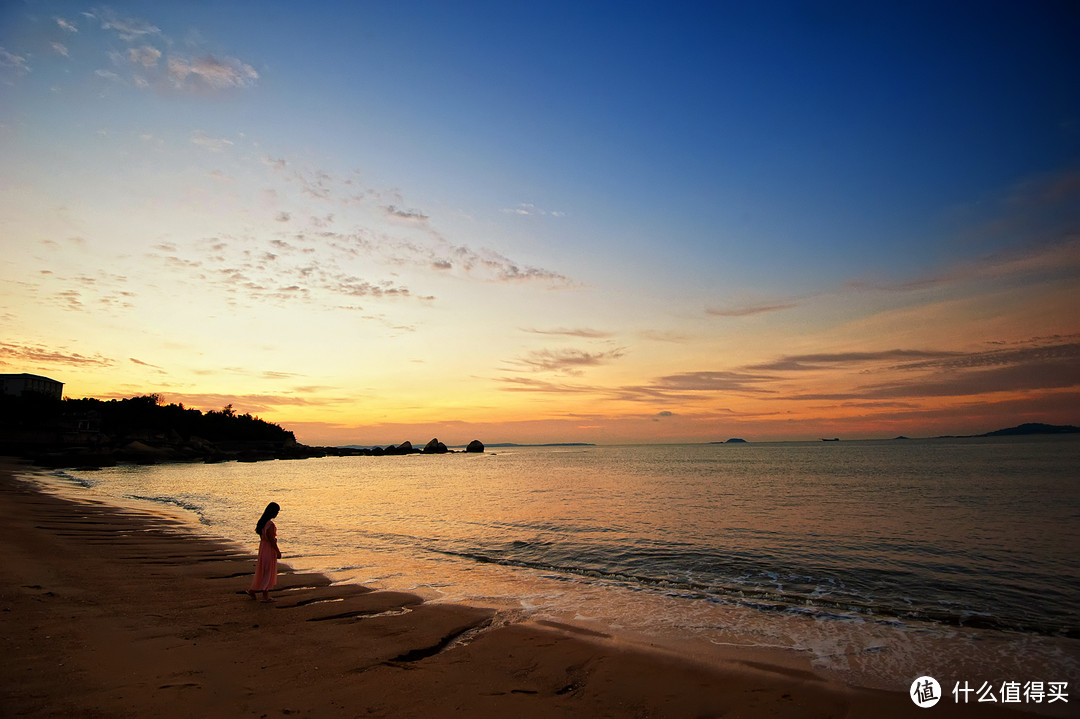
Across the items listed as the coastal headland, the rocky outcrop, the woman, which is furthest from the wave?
the rocky outcrop

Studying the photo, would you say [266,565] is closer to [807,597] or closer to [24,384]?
[807,597]

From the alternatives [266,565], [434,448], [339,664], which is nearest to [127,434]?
[434,448]

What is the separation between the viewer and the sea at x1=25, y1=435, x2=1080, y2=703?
9.18 metres

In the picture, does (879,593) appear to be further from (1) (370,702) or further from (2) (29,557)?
(2) (29,557)

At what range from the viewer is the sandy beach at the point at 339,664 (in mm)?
5949

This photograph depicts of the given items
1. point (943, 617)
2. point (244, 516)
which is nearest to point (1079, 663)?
point (943, 617)

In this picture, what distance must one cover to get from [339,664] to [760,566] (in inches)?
502

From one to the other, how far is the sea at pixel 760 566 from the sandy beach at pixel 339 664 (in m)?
0.99

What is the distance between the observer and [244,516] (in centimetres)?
2616

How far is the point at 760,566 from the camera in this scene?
15438 millimetres

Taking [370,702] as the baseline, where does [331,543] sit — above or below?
below

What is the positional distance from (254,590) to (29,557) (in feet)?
25.1

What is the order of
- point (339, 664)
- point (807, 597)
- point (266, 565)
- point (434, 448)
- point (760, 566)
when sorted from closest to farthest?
point (339, 664)
point (266, 565)
point (807, 597)
point (760, 566)
point (434, 448)

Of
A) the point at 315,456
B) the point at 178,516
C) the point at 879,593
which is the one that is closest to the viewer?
the point at 879,593
